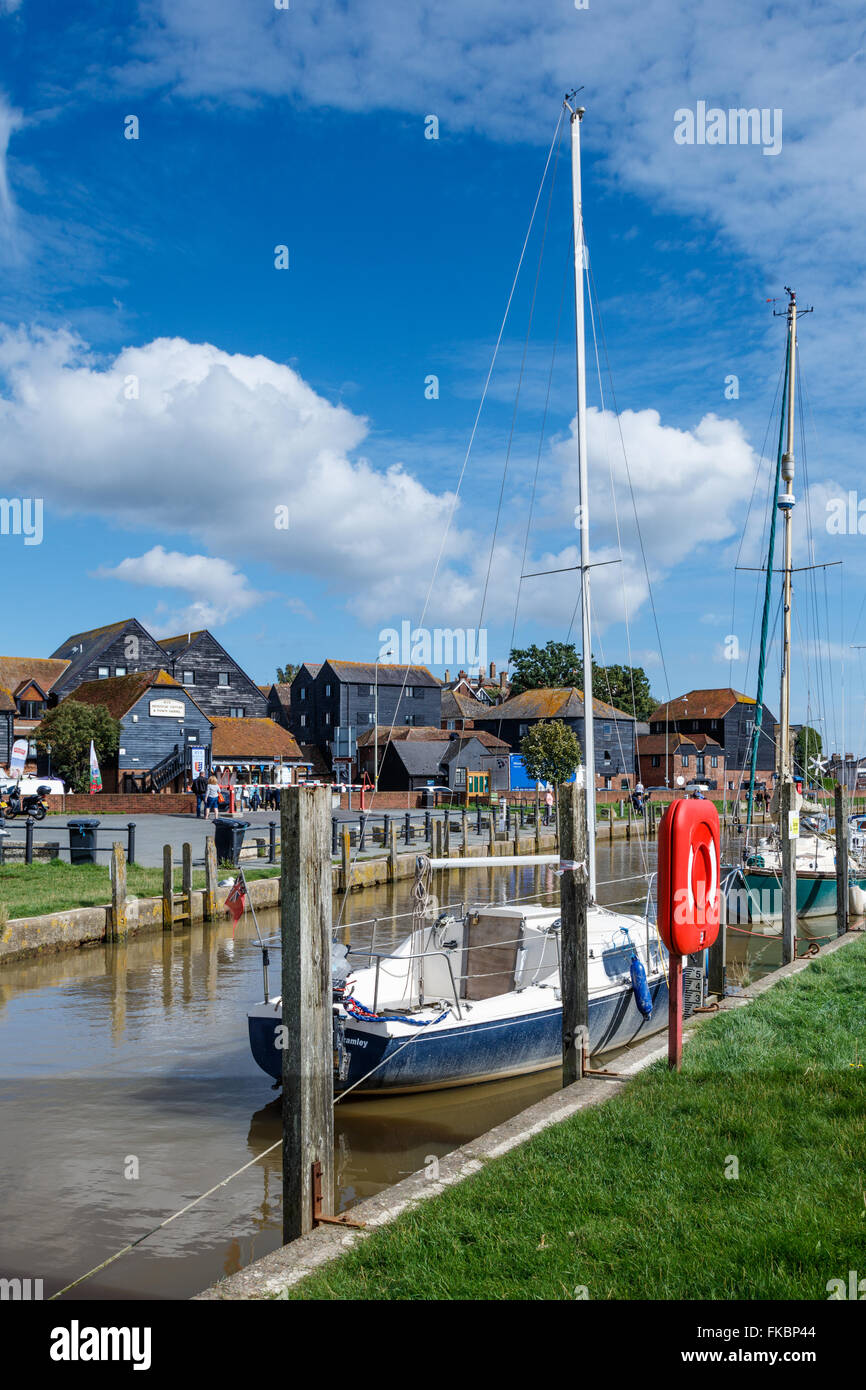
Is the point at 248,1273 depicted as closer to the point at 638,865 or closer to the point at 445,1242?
the point at 445,1242

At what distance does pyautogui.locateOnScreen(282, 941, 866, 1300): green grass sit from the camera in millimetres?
4707

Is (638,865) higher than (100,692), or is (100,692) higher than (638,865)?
(100,692)

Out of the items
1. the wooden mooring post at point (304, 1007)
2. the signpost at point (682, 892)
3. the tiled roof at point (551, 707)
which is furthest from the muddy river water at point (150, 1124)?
the tiled roof at point (551, 707)

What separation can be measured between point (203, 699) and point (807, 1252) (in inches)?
2679

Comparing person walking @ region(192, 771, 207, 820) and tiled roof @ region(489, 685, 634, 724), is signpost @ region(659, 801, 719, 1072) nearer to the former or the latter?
person walking @ region(192, 771, 207, 820)

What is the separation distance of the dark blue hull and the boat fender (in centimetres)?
35

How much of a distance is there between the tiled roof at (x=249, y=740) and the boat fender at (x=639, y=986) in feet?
167

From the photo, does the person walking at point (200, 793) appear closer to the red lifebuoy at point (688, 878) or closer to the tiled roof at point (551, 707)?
the tiled roof at point (551, 707)

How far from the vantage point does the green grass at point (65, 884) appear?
18.9 m

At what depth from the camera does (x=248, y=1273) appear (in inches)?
206

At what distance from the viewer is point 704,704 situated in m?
93.4

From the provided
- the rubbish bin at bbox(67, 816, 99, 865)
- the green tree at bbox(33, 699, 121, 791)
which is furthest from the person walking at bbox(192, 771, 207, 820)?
the rubbish bin at bbox(67, 816, 99, 865)

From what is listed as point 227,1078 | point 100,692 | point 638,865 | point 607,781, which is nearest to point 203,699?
point 100,692
